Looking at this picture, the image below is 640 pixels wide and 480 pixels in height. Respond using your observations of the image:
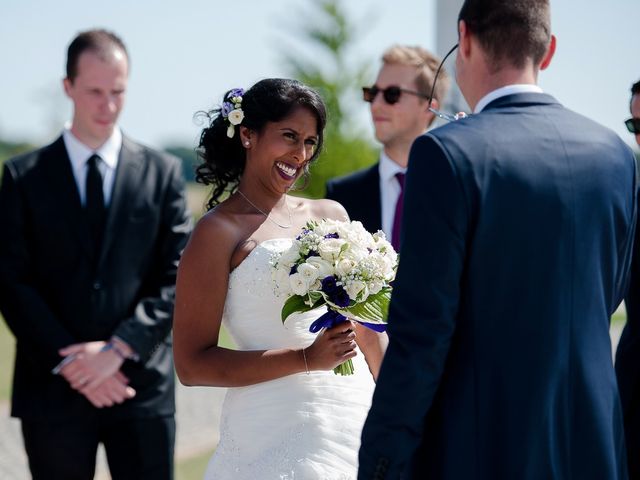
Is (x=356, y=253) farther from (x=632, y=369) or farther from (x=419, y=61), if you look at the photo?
(x=419, y=61)

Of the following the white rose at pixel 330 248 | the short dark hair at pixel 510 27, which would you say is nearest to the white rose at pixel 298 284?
the white rose at pixel 330 248

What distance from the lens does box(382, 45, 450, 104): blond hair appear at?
6.12 metres

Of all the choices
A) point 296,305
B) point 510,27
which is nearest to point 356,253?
point 296,305

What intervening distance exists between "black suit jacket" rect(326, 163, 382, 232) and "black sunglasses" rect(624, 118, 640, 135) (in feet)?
6.14

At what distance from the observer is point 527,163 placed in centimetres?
279

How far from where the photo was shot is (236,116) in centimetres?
409

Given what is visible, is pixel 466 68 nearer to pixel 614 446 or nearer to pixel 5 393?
pixel 614 446

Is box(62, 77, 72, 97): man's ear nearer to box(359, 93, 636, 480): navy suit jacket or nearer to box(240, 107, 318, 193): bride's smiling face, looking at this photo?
box(240, 107, 318, 193): bride's smiling face

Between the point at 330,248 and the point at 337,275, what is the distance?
0.11m

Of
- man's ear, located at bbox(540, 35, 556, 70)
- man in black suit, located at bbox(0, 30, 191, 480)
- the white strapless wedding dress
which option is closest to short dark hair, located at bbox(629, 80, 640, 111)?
man's ear, located at bbox(540, 35, 556, 70)

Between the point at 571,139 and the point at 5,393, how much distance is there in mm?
10998

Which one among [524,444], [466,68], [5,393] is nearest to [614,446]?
[524,444]

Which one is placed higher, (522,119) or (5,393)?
(522,119)

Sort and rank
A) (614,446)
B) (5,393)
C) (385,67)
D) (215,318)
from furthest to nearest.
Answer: (5,393)
(385,67)
(215,318)
(614,446)
